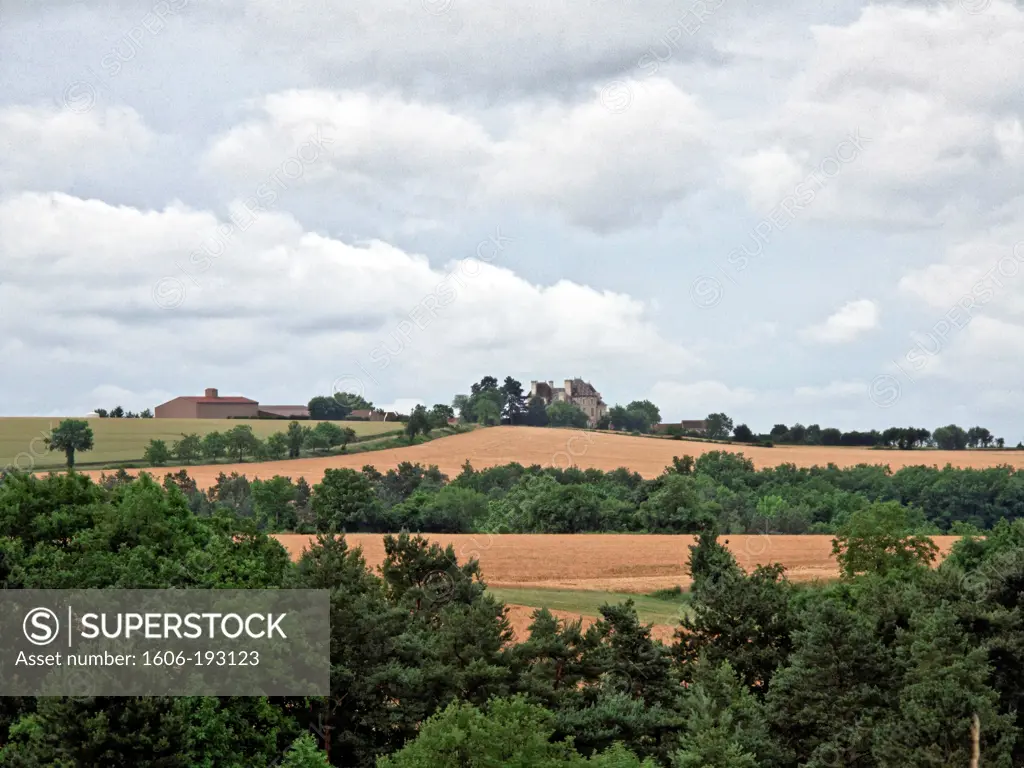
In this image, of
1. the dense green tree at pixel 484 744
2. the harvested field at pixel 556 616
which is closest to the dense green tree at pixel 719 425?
the harvested field at pixel 556 616

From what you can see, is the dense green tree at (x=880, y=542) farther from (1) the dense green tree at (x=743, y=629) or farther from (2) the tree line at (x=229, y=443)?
(2) the tree line at (x=229, y=443)

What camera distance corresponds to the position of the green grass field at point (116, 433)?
121062mm

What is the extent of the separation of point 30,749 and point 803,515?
94.8 meters

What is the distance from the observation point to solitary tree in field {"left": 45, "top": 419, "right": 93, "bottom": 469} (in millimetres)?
123000

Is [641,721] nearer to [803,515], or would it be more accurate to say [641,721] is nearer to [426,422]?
[803,515]

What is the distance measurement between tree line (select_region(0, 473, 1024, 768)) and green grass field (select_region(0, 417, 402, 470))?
76445 mm

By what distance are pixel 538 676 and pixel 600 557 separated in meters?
46.9

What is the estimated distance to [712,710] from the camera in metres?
34.4

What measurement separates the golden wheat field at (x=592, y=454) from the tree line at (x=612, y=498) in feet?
15.6

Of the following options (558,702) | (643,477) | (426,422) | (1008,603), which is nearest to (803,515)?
(643,477)

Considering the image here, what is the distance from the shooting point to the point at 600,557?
85.1 m

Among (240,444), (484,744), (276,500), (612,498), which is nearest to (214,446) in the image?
(240,444)

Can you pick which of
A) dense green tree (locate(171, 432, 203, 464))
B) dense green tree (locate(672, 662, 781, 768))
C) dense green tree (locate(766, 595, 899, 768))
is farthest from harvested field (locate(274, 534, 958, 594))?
dense green tree (locate(171, 432, 203, 464))

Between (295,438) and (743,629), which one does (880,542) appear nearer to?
(743,629)
